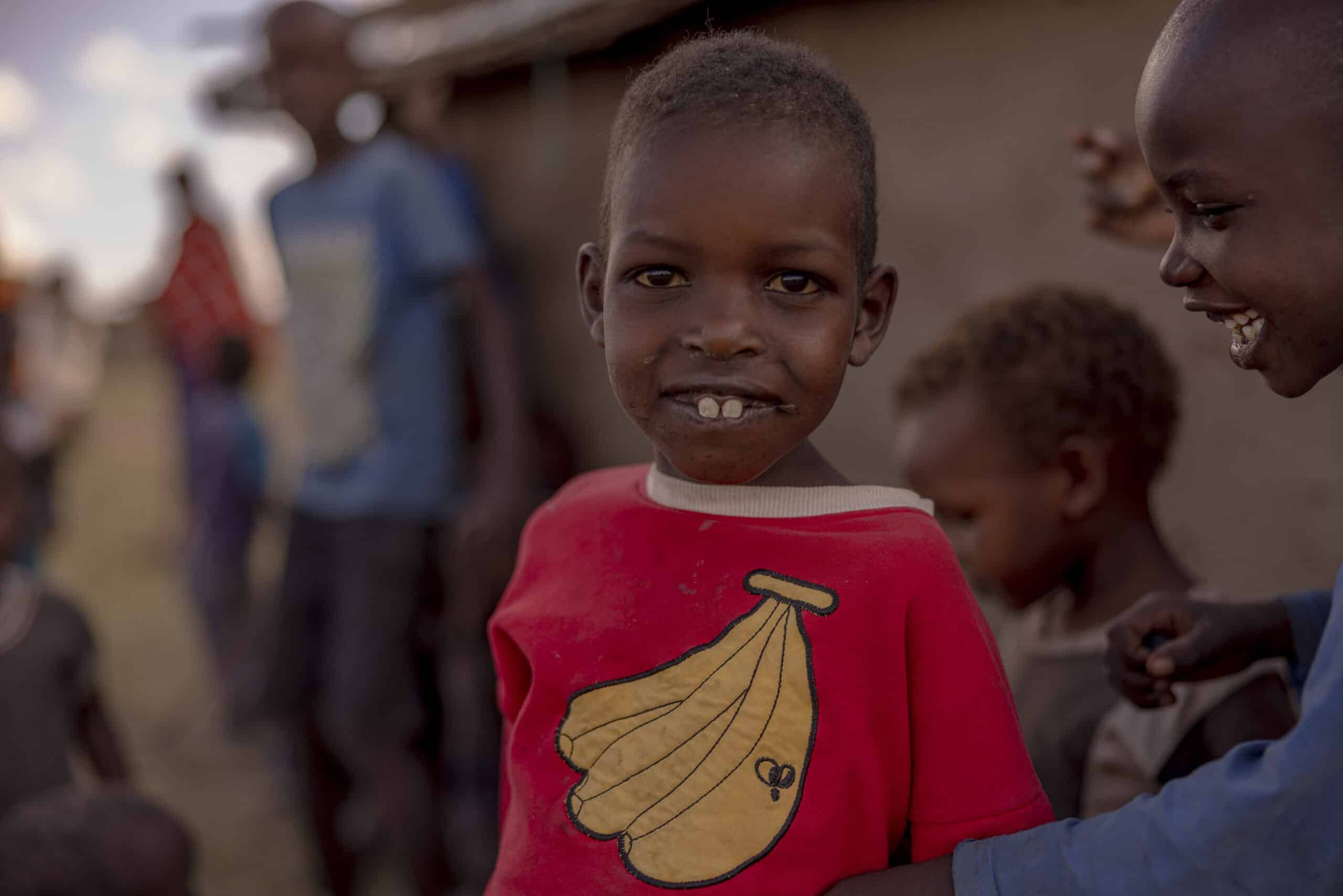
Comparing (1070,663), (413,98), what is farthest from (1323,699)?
(413,98)

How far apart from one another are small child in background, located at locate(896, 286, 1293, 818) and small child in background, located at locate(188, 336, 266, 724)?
4.42m

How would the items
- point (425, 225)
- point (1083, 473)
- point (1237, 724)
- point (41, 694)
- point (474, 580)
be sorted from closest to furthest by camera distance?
point (1237, 724) → point (1083, 473) → point (41, 694) → point (474, 580) → point (425, 225)

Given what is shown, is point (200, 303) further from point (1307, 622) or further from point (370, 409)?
point (1307, 622)

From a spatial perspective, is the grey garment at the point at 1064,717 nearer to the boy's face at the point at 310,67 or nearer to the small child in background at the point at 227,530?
the boy's face at the point at 310,67

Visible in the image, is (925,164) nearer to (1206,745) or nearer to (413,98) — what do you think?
(1206,745)

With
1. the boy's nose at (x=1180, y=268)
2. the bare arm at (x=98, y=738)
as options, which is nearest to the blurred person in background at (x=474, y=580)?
the bare arm at (x=98, y=738)

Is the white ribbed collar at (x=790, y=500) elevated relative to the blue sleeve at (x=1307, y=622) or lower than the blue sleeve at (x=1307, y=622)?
elevated

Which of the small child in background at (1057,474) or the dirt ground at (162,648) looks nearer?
the small child in background at (1057,474)

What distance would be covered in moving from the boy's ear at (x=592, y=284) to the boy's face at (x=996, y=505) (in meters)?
0.90

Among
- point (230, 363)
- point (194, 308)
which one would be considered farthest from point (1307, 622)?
point (194, 308)

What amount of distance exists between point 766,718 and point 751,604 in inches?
4.8

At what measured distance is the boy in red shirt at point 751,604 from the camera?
1.16 m

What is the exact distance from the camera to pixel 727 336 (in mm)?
1164

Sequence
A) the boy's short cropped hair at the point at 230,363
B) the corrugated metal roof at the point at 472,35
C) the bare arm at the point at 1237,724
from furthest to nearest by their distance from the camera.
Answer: the boy's short cropped hair at the point at 230,363 < the corrugated metal roof at the point at 472,35 < the bare arm at the point at 1237,724
